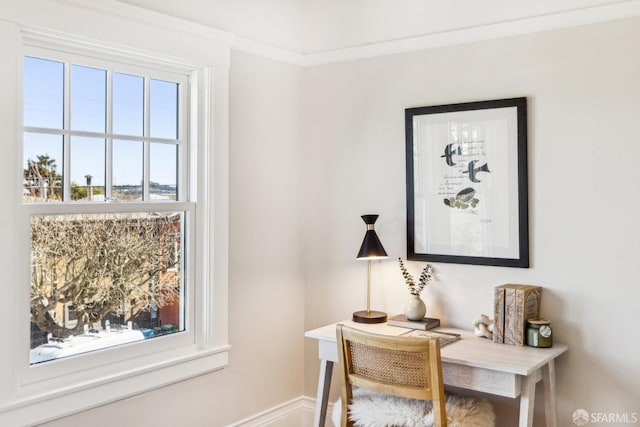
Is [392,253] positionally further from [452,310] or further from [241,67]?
[241,67]

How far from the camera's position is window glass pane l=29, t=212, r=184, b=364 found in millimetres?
2314

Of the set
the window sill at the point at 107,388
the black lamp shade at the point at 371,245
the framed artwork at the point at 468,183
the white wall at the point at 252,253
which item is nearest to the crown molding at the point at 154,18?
the white wall at the point at 252,253

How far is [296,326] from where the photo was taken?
11.2 ft

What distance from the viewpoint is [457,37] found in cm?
288

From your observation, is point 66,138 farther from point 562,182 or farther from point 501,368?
point 562,182

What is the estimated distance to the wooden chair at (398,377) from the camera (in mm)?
2209

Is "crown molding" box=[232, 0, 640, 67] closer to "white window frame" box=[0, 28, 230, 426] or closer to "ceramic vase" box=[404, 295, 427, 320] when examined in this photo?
"white window frame" box=[0, 28, 230, 426]

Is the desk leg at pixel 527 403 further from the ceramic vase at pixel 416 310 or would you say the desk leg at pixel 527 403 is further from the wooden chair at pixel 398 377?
the ceramic vase at pixel 416 310

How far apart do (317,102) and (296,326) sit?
1.31 metres

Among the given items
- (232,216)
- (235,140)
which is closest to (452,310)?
(232,216)

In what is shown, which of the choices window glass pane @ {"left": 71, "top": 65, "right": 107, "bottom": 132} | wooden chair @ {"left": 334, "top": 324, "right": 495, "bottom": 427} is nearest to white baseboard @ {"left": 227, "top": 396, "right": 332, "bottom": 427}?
wooden chair @ {"left": 334, "top": 324, "right": 495, "bottom": 427}

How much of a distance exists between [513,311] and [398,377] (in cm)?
62

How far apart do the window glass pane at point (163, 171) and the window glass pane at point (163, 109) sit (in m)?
0.06

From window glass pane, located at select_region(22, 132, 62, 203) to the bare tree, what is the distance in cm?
9
